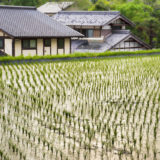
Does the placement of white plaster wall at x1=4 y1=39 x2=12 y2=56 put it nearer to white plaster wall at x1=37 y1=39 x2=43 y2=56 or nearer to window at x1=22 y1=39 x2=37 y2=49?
window at x1=22 y1=39 x2=37 y2=49

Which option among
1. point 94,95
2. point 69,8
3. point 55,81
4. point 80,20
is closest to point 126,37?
point 80,20

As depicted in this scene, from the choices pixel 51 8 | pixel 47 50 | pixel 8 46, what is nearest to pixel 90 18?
pixel 47 50

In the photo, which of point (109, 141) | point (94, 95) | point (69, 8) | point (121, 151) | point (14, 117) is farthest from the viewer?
point (69, 8)

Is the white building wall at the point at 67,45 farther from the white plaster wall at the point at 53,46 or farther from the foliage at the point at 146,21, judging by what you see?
the foliage at the point at 146,21

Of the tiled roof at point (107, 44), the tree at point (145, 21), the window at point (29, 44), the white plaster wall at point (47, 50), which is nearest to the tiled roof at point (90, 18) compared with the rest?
the tiled roof at point (107, 44)

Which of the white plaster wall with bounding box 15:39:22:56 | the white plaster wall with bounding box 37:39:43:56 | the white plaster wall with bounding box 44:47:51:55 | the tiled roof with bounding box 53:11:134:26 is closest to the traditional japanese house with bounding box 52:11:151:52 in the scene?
the tiled roof with bounding box 53:11:134:26

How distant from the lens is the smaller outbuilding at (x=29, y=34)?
24172mm

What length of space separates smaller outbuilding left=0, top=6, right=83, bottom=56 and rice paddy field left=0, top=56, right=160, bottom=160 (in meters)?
8.94

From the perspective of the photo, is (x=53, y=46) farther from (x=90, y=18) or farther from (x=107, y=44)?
(x=90, y=18)

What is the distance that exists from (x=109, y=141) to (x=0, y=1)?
57.1m

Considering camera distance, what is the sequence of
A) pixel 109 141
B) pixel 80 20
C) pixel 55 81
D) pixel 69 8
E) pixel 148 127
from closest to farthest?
pixel 109 141 → pixel 148 127 → pixel 55 81 → pixel 80 20 → pixel 69 8

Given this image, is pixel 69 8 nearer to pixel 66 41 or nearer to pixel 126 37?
pixel 126 37

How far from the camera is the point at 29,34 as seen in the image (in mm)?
24406

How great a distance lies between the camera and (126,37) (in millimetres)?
31500
